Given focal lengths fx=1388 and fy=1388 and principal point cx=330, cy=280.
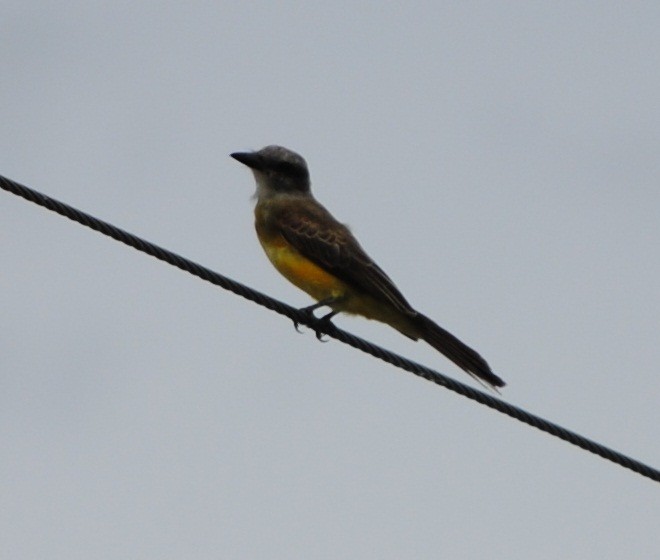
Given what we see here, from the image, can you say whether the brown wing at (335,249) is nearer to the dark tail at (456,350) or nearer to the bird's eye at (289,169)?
the dark tail at (456,350)

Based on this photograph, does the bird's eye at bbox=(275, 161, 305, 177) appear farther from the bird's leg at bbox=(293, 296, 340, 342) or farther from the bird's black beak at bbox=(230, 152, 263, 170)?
the bird's leg at bbox=(293, 296, 340, 342)

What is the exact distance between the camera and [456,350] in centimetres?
799

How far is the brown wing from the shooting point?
8453mm

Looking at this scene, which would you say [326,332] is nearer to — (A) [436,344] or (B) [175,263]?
(A) [436,344]

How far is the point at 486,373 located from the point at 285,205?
7.01 ft

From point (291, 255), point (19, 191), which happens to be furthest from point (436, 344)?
point (19, 191)

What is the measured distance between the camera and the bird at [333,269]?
8.22m

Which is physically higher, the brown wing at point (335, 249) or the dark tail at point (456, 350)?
the brown wing at point (335, 249)

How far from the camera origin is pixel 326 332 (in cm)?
798

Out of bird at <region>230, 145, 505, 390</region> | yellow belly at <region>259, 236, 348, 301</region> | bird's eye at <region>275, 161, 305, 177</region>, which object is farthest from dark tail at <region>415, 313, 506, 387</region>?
bird's eye at <region>275, 161, 305, 177</region>

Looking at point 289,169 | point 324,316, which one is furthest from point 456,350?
point 289,169

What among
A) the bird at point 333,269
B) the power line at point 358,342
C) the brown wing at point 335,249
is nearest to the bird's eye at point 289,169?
the bird at point 333,269

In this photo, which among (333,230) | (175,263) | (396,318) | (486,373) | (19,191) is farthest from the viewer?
(333,230)

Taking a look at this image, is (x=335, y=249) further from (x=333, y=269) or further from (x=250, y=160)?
(x=250, y=160)
